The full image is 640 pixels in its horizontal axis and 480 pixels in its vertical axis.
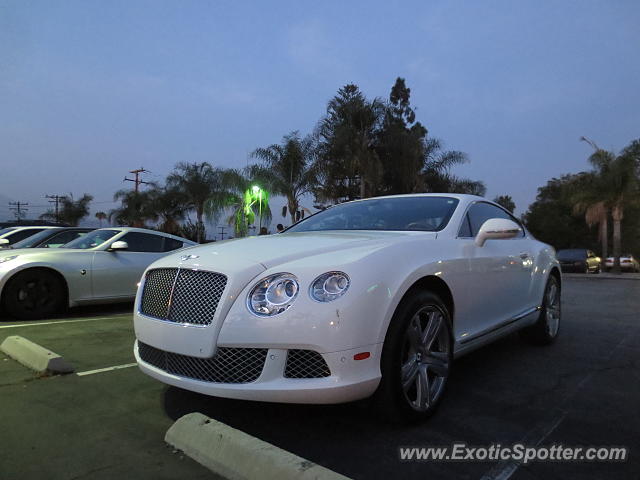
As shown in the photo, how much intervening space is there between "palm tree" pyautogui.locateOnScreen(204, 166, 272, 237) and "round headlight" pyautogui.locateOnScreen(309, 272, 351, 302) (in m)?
20.2

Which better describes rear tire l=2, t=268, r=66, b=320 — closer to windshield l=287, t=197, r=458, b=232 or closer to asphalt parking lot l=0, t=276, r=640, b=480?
asphalt parking lot l=0, t=276, r=640, b=480

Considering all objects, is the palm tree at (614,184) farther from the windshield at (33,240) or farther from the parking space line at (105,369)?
the parking space line at (105,369)

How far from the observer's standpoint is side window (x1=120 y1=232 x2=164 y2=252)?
7121 millimetres

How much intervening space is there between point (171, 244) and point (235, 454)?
19.9ft

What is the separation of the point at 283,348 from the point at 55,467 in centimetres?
120

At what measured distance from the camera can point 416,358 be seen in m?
2.65

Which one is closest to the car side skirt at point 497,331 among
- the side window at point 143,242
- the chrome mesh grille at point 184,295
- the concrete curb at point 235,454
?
the concrete curb at point 235,454

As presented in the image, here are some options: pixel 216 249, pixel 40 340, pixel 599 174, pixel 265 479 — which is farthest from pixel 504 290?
pixel 599 174

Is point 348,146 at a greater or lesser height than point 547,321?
greater

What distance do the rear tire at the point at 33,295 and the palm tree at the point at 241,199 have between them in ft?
53.5

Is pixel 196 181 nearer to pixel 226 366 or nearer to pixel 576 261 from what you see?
pixel 576 261

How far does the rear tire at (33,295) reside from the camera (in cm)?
592

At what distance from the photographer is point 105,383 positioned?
3359mm

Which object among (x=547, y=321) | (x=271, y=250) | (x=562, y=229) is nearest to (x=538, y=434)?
(x=271, y=250)
